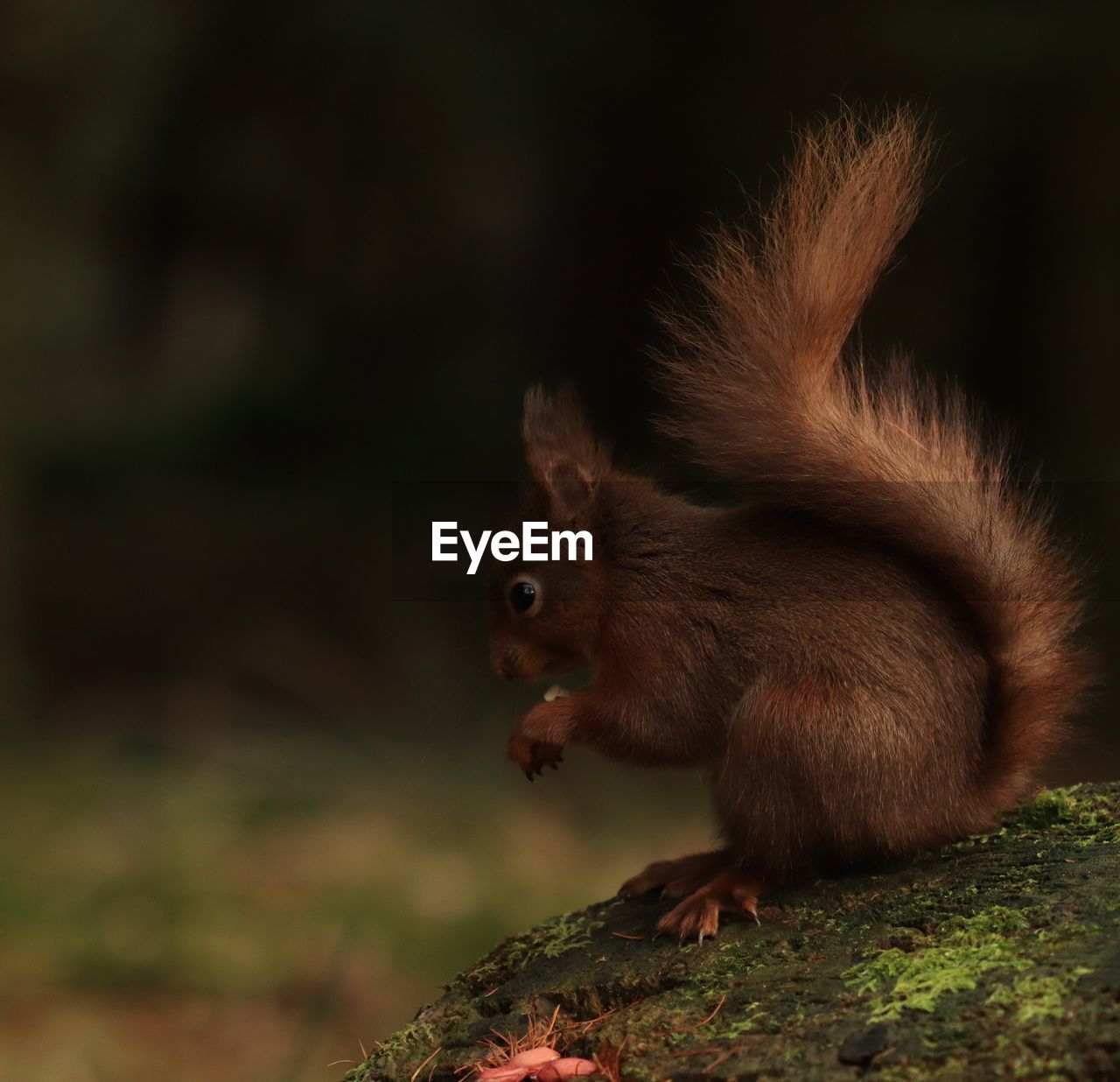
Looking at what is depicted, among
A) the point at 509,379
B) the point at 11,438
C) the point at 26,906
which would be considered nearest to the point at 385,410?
the point at 509,379

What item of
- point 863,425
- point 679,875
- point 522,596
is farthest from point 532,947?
point 863,425

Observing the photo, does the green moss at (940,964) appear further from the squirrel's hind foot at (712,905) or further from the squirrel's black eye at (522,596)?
the squirrel's black eye at (522,596)

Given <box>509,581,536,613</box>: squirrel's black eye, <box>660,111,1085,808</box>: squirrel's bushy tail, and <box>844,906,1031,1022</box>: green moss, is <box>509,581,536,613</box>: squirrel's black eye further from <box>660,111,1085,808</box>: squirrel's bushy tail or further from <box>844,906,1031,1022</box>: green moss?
<box>844,906,1031,1022</box>: green moss

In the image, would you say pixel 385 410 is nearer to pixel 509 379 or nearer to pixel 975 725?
pixel 509 379
